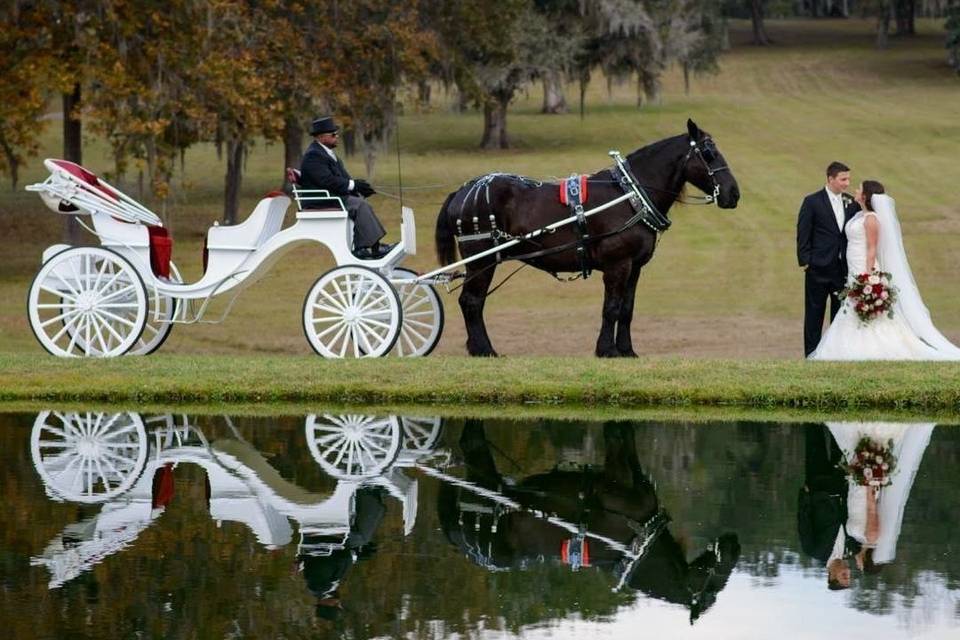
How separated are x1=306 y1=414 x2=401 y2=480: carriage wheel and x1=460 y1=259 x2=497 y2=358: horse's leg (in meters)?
3.28

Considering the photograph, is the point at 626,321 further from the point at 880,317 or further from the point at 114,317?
the point at 114,317

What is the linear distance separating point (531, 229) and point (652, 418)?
10.9ft

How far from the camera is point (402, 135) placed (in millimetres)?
49781

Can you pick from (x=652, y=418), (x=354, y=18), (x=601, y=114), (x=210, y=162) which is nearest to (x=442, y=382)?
(x=652, y=418)

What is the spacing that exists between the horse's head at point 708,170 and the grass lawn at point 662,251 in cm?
147

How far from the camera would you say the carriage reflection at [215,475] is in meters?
8.09

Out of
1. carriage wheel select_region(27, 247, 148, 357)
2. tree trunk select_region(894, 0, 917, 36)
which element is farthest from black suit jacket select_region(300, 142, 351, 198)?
tree trunk select_region(894, 0, 917, 36)

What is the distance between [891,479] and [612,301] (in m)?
5.41

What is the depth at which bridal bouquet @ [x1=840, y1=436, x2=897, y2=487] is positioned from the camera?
31.1 ft

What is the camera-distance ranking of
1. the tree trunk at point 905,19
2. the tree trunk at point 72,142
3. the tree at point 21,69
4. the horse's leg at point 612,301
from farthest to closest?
the tree trunk at point 905,19 < the tree trunk at point 72,142 < the tree at point 21,69 < the horse's leg at point 612,301

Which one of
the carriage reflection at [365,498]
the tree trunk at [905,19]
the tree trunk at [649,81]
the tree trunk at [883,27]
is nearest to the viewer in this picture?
the carriage reflection at [365,498]

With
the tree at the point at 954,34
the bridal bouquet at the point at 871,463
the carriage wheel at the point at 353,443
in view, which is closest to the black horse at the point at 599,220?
the carriage wheel at the point at 353,443

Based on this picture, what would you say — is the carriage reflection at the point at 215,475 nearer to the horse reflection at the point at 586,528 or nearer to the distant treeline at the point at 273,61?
the horse reflection at the point at 586,528

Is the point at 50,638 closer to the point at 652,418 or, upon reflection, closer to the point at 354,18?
the point at 652,418
